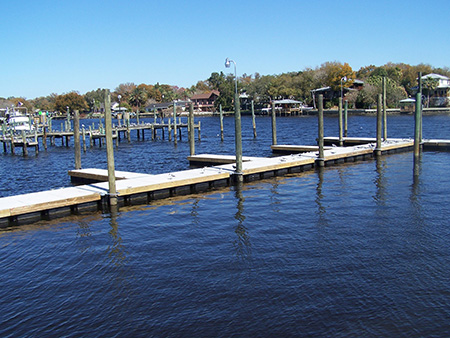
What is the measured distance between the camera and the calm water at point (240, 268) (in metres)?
9.32

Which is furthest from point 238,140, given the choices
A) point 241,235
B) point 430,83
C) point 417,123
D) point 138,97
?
point 138,97

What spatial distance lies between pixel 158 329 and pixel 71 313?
7.05ft

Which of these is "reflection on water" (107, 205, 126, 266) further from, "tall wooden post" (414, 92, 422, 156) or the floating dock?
"tall wooden post" (414, 92, 422, 156)

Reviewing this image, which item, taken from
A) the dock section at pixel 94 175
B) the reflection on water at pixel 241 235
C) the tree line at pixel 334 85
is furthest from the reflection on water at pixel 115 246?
the tree line at pixel 334 85

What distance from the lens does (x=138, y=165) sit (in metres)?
35.2

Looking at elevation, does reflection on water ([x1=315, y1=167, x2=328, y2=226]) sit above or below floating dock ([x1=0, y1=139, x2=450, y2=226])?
below

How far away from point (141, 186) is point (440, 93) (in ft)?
370

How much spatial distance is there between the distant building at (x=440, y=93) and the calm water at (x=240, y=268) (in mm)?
103419

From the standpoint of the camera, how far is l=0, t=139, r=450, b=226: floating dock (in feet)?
55.7

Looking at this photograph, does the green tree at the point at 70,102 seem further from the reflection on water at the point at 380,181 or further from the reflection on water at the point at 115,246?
the reflection on water at the point at 115,246

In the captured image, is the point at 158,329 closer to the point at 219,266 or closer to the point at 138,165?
the point at 219,266

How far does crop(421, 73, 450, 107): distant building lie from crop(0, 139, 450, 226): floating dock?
9451cm

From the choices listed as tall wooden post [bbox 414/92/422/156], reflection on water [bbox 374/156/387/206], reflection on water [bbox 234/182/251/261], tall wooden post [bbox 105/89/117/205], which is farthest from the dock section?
tall wooden post [bbox 414/92/422/156]

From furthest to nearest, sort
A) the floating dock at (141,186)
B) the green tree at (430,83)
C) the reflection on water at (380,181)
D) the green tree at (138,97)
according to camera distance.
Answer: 1. the green tree at (138,97)
2. the green tree at (430,83)
3. the reflection on water at (380,181)
4. the floating dock at (141,186)
